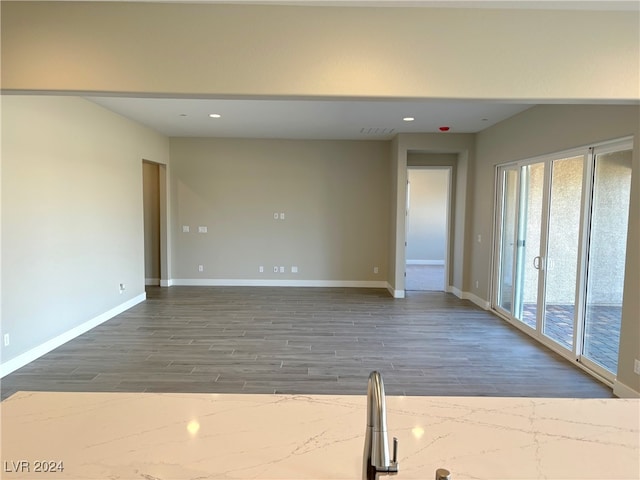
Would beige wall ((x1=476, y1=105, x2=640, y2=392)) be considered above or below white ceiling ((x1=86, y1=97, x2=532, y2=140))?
below

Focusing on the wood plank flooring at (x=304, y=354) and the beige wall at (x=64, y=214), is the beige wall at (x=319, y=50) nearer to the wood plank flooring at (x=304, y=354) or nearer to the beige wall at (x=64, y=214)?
the beige wall at (x=64, y=214)

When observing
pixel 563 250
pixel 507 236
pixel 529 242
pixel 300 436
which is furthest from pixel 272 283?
pixel 300 436

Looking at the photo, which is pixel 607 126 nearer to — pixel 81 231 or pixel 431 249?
pixel 81 231

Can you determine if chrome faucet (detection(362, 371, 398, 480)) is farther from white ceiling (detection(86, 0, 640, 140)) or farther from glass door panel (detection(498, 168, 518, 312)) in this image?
glass door panel (detection(498, 168, 518, 312))

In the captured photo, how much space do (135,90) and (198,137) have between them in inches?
194

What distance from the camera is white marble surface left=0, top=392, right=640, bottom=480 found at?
96 cm

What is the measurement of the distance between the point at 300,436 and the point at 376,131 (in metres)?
5.88

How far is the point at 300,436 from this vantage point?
110 cm

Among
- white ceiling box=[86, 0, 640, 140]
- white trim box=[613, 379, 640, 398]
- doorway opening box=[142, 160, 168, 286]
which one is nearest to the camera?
white trim box=[613, 379, 640, 398]

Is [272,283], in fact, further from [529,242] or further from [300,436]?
[300,436]

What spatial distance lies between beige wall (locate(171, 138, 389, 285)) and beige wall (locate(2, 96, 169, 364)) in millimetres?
1439

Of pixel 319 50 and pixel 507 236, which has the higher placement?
pixel 319 50

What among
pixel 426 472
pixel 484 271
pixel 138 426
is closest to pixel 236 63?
pixel 138 426

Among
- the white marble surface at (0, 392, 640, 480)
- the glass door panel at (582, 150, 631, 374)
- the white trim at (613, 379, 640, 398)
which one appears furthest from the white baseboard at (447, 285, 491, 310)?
the white marble surface at (0, 392, 640, 480)
